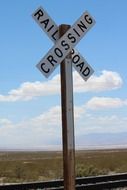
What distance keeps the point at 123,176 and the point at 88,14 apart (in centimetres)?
1100

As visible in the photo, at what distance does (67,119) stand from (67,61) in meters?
0.72

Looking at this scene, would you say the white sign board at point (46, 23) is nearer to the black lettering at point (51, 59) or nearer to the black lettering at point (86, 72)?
the black lettering at point (51, 59)

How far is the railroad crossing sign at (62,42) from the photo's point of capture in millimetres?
6059

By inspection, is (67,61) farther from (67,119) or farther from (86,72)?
(67,119)

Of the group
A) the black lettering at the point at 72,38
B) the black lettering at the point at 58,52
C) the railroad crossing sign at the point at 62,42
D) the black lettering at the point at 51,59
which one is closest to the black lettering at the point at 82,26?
the railroad crossing sign at the point at 62,42

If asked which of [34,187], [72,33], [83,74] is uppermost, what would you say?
[72,33]

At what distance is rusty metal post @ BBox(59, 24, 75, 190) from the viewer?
20.4ft

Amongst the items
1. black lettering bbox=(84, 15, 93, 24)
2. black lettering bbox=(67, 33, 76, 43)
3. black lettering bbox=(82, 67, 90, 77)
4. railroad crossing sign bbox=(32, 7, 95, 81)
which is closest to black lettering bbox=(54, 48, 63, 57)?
railroad crossing sign bbox=(32, 7, 95, 81)

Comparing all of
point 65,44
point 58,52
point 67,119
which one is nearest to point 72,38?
point 65,44

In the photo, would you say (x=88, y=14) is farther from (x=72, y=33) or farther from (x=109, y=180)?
(x=109, y=180)

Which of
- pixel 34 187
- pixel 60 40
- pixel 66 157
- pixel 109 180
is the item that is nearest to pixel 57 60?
pixel 60 40

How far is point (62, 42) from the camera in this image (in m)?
6.23

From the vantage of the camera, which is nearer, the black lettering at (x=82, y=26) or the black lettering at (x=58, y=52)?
the black lettering at (x=58, y=52)

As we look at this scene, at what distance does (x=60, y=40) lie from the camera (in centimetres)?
621
